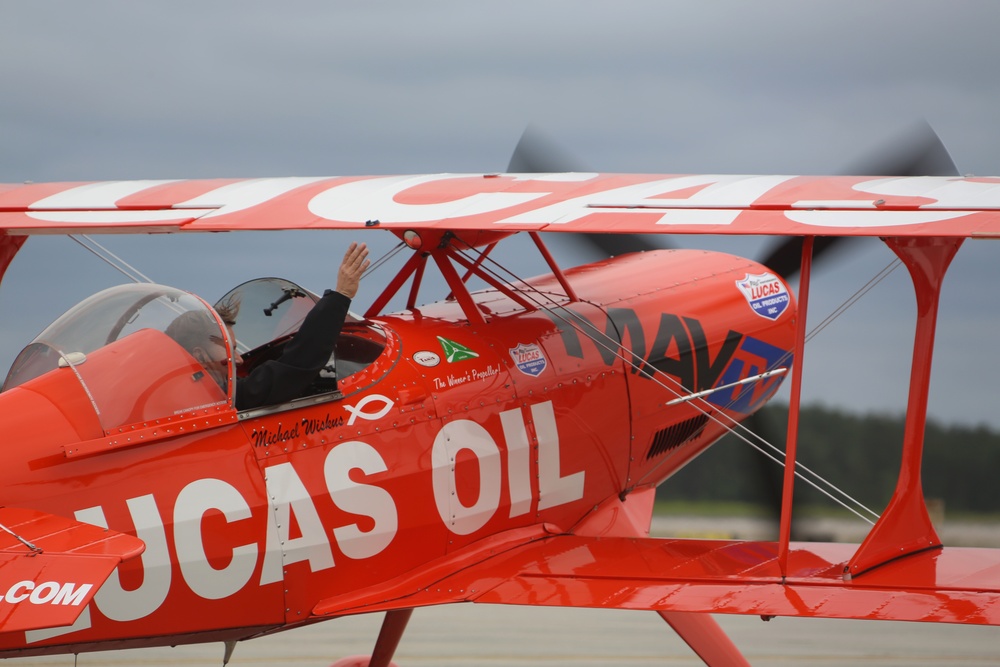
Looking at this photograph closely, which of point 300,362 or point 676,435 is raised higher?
point 300,362

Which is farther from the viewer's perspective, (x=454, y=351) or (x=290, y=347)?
(x=454, y=351)

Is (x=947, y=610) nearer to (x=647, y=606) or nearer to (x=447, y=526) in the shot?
(x=647, y=606)

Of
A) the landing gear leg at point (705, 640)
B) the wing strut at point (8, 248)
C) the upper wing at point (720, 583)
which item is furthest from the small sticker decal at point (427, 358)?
the wing strut at point (8, 248)

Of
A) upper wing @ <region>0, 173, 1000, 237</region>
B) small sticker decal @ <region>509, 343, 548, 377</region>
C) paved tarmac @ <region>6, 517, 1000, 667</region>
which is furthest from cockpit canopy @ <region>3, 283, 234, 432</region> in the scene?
paved tarmac @ <region>6, 517, 1000, 667</region>

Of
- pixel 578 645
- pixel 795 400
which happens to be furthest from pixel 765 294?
pixel 578 645

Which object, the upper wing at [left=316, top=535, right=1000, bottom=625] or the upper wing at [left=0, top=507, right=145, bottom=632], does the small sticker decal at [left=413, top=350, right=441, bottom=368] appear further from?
the upper wing at [left=0, top=507, right=145, bottom=632]

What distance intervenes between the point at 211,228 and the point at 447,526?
1.81 m

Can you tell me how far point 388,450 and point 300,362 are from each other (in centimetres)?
59

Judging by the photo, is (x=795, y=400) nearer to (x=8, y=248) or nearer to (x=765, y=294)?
(x=765, y=294)

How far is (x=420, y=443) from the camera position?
5.53 metres

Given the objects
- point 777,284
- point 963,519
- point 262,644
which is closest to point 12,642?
point 777,284

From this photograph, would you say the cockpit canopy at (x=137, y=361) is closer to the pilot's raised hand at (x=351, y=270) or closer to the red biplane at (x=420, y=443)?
the red biplane at (x=420, y=443)

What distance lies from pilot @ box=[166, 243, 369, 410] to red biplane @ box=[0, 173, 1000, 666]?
0.06 meters

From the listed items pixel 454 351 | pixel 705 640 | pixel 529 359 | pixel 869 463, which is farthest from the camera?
pixel 869 463
